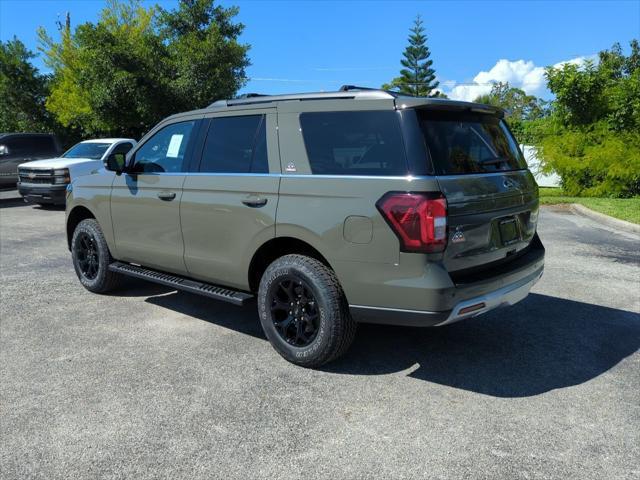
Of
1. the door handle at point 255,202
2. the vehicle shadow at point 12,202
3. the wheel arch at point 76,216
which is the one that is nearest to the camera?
the door handle at point 255,202

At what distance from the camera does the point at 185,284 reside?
466cm

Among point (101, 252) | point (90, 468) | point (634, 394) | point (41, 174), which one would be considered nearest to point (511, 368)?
point (634, 394)

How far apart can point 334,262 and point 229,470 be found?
Answer: 1447 millimetres

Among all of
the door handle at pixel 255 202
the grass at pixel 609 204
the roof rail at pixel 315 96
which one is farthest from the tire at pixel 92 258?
the grass at pixel 609 204

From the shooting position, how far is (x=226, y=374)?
3.85 metres

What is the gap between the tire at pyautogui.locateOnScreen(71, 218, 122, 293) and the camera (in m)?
5.62

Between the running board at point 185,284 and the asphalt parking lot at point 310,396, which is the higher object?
the running board at point 185,284

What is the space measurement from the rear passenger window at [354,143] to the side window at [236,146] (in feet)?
1.40

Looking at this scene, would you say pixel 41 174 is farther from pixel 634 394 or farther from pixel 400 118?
pixel 634 394

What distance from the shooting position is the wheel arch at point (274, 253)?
3.88 m

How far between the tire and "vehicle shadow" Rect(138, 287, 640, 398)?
0.64 metres

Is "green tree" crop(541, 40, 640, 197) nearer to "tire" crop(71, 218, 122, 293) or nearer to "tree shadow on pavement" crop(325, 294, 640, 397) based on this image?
"tree shadow on pavement" crop(325, 294, 640, 397)

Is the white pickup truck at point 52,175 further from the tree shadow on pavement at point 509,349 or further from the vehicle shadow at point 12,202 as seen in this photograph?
the tree shadow on pavement at point 509,349

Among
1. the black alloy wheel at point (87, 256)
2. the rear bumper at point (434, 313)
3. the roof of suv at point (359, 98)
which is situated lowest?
the black alloy wheel at point (87, 256)
